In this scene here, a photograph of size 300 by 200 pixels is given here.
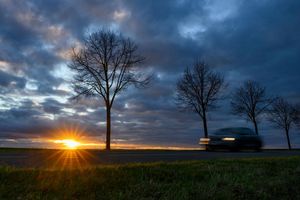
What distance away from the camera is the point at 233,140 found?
65.6ft

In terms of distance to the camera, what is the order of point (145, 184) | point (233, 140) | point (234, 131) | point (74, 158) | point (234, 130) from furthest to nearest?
1. point (234, 130)
2. point (234, 131)
3. point (233, 140)
4. point (74, 158)
5. point (145, 184)

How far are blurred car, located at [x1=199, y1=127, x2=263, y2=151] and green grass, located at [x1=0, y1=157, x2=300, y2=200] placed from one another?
11641 mm

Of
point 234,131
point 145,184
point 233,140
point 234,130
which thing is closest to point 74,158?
point 145,184

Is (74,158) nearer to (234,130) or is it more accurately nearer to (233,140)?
(233,140)

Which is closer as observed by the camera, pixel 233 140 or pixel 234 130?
pixel 233 140

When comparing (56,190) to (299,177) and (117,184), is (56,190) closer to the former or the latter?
(117,184)

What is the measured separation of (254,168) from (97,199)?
523 centimetres

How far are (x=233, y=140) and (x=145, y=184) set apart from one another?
14.4 meters

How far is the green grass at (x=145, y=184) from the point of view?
5.97m

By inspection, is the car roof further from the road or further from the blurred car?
the road

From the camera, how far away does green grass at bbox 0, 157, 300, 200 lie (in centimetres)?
597

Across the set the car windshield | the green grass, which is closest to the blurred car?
the car windshield

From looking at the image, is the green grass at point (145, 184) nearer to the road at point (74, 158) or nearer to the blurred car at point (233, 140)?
the road at point (74, 158)

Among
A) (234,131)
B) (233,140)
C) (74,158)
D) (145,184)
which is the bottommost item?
(145,184)
